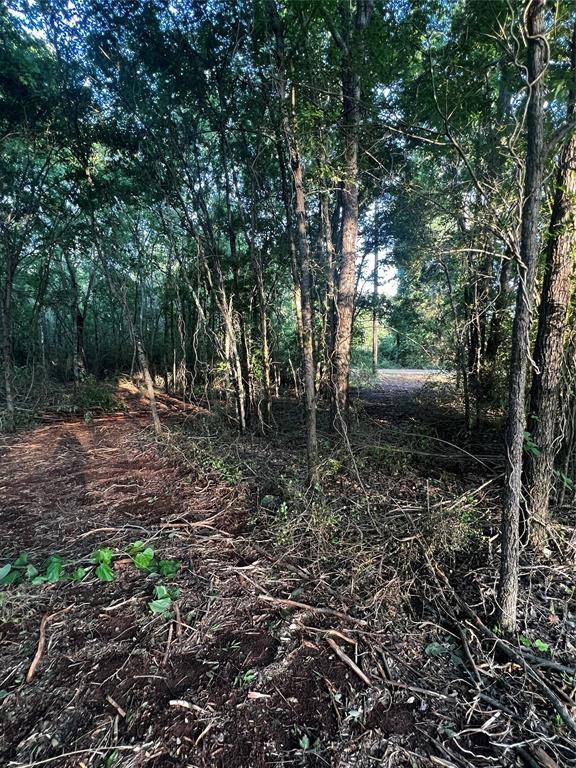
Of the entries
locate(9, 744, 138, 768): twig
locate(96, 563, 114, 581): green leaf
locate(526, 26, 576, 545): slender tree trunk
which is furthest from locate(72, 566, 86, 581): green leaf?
locate(526, 26, 576, 545): slender tree trunk

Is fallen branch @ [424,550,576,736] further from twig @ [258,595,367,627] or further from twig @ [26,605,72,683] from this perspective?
twig @ [26,605,72,683]

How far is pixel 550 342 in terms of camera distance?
2.44m

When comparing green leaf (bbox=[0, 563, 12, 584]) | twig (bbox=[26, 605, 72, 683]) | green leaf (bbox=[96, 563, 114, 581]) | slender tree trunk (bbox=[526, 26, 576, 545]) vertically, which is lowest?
twig (bbox=[26, 605, 72, 683])

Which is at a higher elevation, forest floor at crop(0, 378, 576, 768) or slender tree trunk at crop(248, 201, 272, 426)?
slender tree trunk at crop(248, 201, 272, 426)

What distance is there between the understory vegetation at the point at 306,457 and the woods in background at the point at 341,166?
0.03 m

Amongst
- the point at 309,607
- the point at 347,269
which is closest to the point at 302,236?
the point at 347,269

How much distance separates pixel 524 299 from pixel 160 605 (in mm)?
2668

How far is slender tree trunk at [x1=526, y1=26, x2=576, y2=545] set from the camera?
2.39m

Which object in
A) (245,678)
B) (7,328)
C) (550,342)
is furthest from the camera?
(7,328)

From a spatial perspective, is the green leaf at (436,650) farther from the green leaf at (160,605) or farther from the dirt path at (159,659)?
the green leaf at (160,605)

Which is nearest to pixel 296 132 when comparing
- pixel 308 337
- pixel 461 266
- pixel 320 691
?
pixel 308 337

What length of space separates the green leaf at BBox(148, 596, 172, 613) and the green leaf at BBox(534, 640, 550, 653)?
211cm

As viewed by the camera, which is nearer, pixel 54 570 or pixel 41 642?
pixel 41 642

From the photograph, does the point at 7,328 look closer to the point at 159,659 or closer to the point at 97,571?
the point at 97,571
